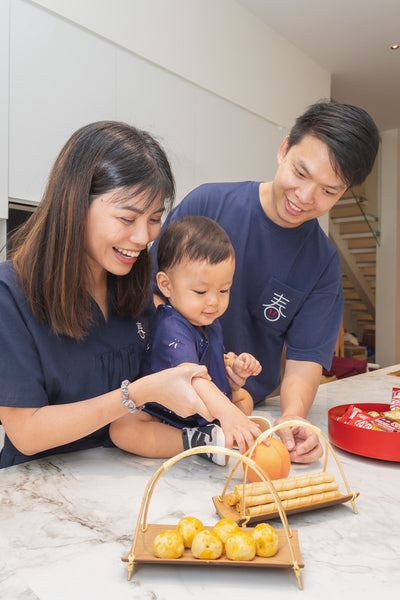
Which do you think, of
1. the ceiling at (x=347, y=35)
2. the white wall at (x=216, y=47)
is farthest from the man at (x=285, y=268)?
the ceiling at (x=347, y=35)

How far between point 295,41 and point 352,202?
324cm

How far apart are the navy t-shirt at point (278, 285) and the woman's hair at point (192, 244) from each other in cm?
34

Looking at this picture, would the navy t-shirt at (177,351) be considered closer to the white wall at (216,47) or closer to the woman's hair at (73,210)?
the woman's hair at (73,210)

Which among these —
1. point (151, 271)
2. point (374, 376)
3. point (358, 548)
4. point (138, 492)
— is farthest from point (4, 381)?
point (374, 376)

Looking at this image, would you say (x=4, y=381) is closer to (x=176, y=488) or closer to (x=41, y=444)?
(x=41, y=444)

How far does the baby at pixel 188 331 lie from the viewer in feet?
3.75

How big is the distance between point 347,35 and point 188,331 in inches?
177

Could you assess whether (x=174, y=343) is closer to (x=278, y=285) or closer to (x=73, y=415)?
(x=73, y=415)

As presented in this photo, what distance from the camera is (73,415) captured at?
101 cm

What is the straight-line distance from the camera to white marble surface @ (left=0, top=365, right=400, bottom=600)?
0.66 metres

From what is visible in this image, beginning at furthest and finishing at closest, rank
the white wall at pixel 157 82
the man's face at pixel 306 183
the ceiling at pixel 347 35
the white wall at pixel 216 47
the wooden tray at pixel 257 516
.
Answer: the ceiling at pixel 347 35, the white wall at pixel 216 47, the white wall at pixel 157 82, the man's face at pixel 306 183, the wooden tray at pixel 257 516

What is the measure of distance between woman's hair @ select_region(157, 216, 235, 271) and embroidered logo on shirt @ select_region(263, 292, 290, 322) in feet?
1.24

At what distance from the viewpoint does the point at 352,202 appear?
7480 millimetres

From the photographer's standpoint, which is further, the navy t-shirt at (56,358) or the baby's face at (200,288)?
the baby's face at (200,288)
